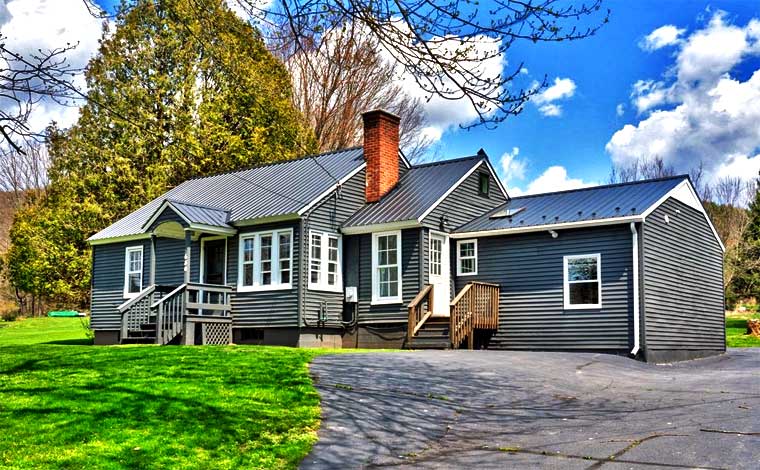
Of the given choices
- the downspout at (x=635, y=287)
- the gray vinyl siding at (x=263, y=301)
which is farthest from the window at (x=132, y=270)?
the downspout at (x=635, y=287)

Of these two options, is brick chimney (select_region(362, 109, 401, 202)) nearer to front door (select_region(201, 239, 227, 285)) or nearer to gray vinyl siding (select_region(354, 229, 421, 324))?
gray vinyl siding (select_region(354, 229, 421, 324))

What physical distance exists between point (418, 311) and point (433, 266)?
141 cm

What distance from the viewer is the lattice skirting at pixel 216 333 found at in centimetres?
2125

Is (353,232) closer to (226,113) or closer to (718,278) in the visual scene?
(718,278)

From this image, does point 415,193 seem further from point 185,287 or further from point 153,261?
point 153,261

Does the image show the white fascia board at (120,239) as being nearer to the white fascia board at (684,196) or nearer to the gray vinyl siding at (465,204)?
the gray vinyl siding at (465,204)

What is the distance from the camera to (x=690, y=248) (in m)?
21.5

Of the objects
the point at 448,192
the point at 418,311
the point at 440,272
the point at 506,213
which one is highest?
the point at 448,192

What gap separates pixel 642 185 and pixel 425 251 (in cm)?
605

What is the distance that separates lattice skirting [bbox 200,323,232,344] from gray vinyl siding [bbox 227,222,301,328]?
10.9 inches

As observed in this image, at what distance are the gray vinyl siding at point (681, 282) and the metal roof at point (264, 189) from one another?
8572 mm

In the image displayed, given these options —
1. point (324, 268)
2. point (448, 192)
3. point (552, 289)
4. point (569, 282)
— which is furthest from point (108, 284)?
point (569, 282)

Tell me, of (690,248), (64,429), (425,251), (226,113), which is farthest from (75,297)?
(64,429)

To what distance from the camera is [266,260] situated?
21.8 meters
